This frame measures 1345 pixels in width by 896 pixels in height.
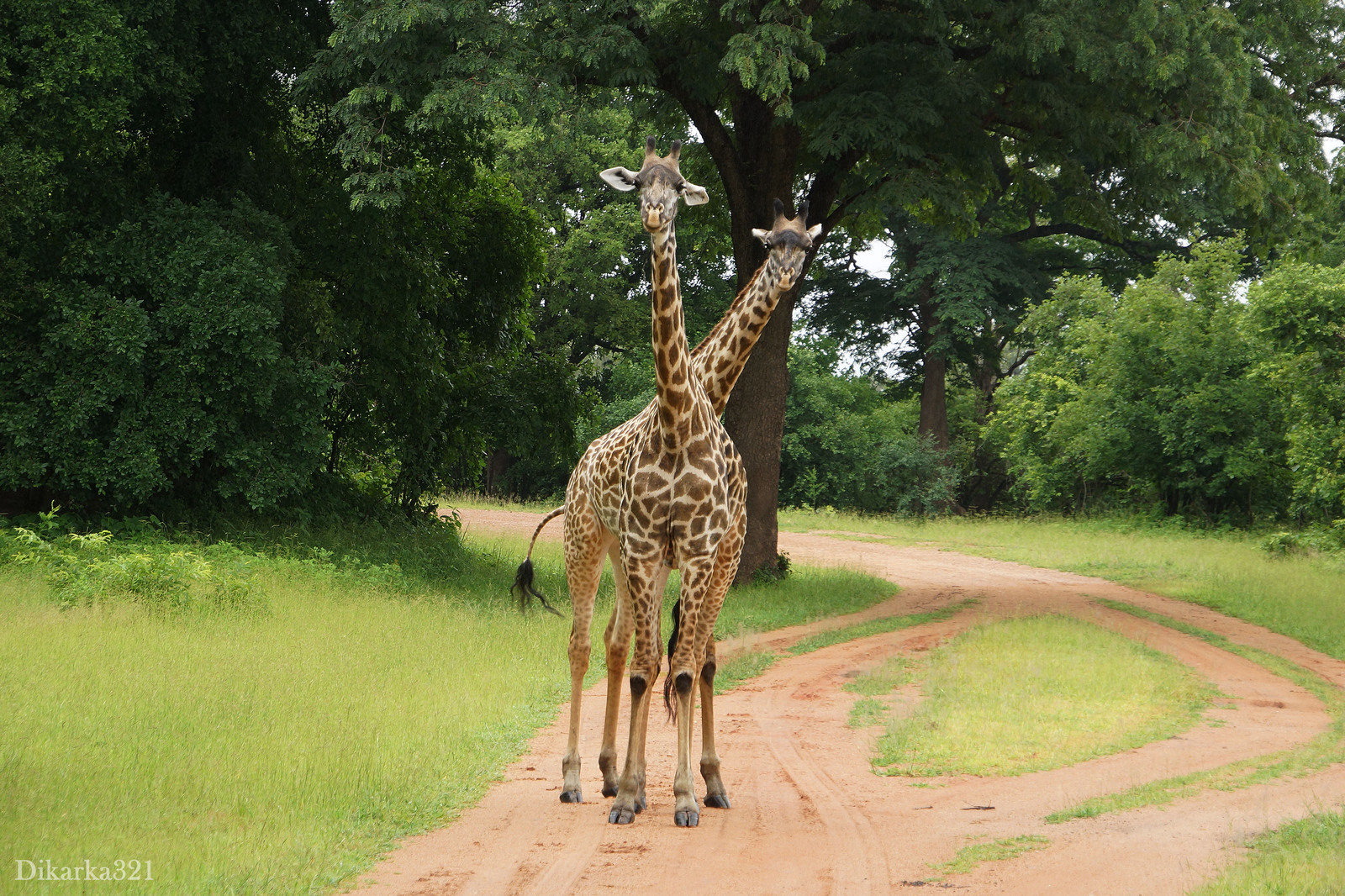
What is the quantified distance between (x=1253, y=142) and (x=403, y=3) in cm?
1114

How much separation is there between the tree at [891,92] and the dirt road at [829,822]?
741cm

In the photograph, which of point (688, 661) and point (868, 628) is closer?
point (688, 661)

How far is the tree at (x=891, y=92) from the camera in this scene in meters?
14.0

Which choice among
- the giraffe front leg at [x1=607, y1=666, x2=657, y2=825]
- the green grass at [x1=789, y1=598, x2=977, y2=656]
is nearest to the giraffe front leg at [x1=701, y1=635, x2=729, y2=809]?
the giraffe front leg at [x1=607, y1=666, x2=657, y2=825]

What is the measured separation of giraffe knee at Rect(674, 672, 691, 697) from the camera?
6867mm

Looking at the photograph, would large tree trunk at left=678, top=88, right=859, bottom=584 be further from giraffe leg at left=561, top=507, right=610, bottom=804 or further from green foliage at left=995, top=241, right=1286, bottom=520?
green foliage at left=995, top=241, right=1286, bottom=520

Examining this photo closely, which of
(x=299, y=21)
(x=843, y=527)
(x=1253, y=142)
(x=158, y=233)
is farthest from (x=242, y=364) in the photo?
(x=843, y=527)

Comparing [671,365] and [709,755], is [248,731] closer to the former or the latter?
[709,755]

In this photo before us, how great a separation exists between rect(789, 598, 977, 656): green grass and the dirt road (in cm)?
259

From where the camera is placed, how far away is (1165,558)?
936 inches

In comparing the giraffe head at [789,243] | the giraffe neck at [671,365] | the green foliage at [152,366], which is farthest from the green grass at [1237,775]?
the green foliage at [152,366]

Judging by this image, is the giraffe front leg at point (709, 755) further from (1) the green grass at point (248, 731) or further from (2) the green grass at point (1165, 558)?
(2) the green grass at point (1165, 558)

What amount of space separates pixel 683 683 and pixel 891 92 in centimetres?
1145

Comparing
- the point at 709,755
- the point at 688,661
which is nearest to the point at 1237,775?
the point at 709,755
